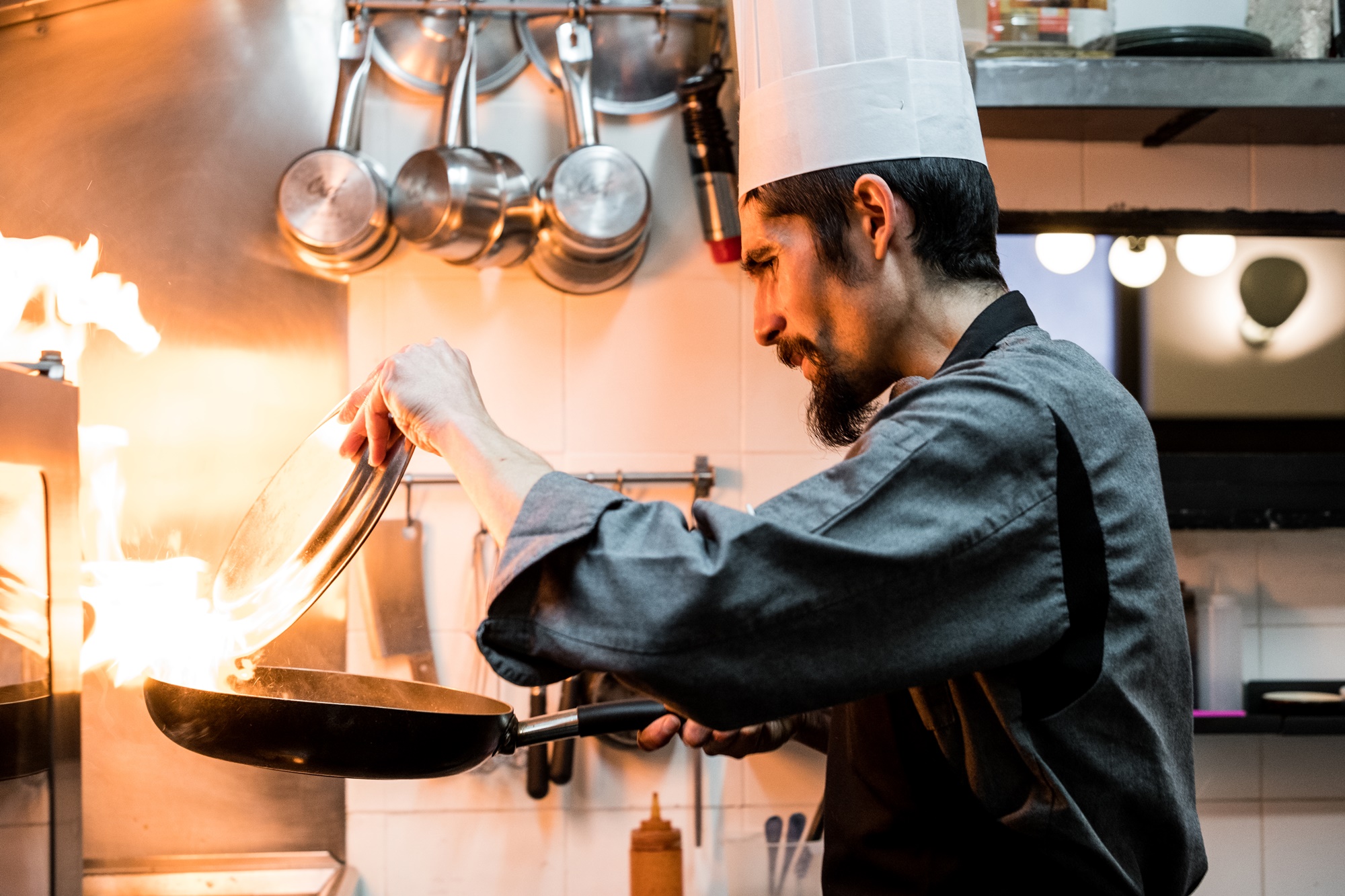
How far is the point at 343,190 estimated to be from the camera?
1428 millimetres

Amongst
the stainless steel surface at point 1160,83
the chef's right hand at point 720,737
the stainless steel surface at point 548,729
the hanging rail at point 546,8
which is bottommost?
the chef's right hand at point 720,737

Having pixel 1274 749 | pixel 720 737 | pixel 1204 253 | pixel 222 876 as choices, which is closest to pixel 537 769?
pixel 222 876

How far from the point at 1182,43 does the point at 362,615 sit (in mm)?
1392

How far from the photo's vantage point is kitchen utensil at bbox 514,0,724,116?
5.09 feet

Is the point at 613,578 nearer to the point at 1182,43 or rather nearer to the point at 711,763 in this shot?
the point at 711,763

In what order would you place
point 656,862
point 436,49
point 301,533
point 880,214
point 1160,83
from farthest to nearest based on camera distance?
point 436,49 < point 656,862 < point 1160,83 < point 301,533 < point 880,214

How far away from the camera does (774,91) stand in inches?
36.2

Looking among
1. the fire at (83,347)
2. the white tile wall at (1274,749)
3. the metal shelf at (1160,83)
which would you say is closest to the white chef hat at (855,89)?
the metal shelf at (1160,83)

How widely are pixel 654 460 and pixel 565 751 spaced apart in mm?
444

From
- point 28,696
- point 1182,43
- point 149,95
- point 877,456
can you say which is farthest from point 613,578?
point 149,95

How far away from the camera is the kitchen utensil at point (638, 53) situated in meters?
1.55

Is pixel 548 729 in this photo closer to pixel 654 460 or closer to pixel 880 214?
pixel 880 214

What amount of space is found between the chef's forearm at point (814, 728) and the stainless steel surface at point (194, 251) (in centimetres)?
73

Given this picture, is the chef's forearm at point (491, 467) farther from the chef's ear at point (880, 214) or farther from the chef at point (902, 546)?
the chef's ear at point (880, 214)
